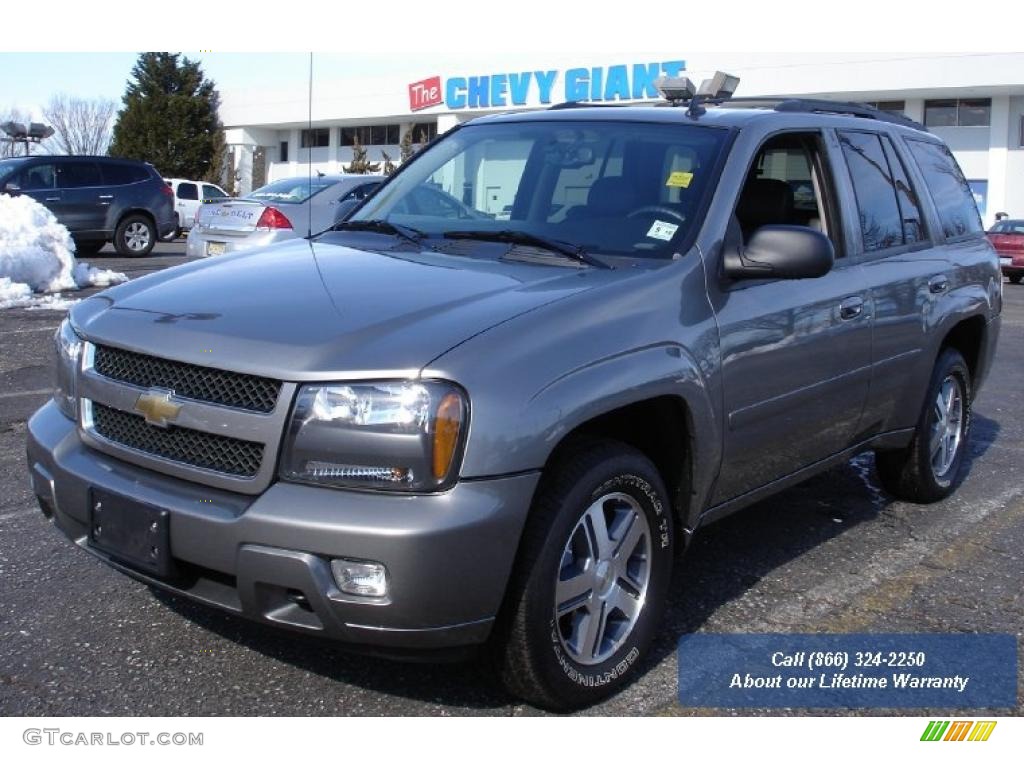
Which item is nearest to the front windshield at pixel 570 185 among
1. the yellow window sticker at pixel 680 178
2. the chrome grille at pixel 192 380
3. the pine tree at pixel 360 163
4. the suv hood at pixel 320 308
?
the yellow window sticker at pixel 680 178

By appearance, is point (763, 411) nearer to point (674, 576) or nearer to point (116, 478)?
point (674, 576)

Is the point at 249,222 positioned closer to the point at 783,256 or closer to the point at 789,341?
the point at 789,341

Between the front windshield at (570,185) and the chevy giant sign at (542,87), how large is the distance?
29.6 metres

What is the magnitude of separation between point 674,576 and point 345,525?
2.09 meters

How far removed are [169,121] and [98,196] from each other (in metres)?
36.1

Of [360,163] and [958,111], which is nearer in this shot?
[958,111]

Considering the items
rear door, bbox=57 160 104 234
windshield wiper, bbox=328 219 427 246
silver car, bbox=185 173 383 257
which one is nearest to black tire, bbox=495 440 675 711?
windshield wiper, bbox=328 219 427 246

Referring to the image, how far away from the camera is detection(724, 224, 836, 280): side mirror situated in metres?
3.81

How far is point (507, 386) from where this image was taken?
298cm

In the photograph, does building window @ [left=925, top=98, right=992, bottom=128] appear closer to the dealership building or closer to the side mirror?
the dealership building

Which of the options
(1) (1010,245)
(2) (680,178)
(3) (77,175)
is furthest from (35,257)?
(1) (1010,245)
